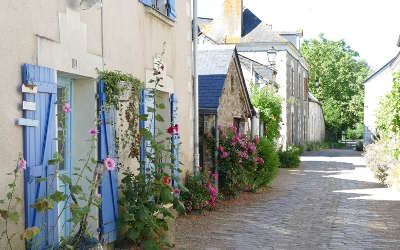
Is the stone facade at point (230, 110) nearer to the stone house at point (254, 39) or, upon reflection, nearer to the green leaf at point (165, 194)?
the green leaf at point (165, 194)

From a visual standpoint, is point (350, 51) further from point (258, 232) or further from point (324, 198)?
point (258, 232)

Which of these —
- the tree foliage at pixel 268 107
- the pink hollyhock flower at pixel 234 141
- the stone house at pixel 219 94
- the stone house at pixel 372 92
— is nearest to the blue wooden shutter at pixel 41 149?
the stone house at pixel 219 94

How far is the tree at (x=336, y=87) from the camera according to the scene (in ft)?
180

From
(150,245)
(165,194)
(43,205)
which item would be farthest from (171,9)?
(43,205)

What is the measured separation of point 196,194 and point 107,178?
12.6 feet

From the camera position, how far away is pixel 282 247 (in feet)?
24.6

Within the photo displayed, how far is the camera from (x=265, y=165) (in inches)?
551

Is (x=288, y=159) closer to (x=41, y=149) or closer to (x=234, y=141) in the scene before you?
(x=234, y=141)

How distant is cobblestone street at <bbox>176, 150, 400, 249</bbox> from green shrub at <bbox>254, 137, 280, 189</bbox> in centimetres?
34

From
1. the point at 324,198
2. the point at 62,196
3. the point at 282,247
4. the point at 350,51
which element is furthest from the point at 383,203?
the point at 350,51

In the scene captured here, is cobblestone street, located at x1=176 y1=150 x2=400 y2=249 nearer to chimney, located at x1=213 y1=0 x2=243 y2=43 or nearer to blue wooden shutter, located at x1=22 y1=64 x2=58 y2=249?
blue wooden shutter, located at x1=22 y1=64 x2=58 y2=249

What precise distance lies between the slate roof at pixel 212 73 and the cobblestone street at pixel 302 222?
2488 millimetres

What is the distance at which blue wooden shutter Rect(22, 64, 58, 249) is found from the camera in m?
4.59

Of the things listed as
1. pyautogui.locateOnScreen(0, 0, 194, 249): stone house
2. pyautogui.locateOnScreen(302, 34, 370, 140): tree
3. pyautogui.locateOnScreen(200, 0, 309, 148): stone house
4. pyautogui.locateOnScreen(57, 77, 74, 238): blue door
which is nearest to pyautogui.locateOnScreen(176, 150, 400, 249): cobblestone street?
pyautogui.locateOnScreen(0, 0, 194, 249): stone house
